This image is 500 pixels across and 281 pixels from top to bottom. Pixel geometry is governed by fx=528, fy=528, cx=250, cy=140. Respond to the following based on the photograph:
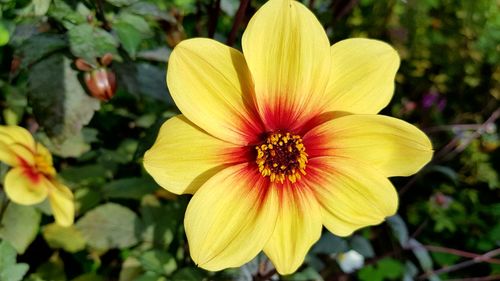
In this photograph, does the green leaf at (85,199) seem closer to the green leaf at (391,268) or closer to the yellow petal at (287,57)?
the yellow petal at (287,57)

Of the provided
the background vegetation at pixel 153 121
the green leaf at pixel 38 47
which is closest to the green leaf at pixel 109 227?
the background vegetation at pixel 153 121

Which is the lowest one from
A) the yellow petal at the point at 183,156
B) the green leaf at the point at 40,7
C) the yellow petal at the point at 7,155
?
the yellow petal at the point at 7,155

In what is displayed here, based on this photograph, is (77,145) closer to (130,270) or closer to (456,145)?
(130,270)

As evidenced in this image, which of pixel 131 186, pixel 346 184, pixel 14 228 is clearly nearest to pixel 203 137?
pixel 346 184

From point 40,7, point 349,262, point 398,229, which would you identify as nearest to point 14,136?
point 40,7

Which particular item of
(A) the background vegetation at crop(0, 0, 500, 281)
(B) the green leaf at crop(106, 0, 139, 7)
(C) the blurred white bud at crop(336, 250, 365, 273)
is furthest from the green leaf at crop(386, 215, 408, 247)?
(B) the green leaf at crop(106, 0, 139, 7)

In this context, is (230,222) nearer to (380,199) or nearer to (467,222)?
(380,199)
